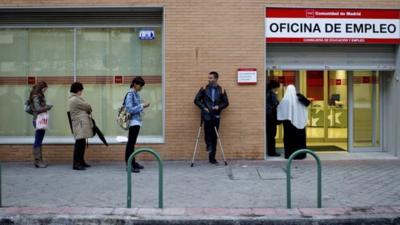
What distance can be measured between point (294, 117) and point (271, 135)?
2.78 feet

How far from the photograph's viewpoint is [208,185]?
33.7 feet

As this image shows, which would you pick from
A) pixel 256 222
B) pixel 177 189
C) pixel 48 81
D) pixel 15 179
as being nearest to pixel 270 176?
pixel 177 189

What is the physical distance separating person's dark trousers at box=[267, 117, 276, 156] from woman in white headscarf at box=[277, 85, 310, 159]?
482 millimetres

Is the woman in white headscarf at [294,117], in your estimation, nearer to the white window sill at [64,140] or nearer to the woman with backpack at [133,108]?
→ the white window sill at [64,140]

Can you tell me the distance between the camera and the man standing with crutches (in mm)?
12414

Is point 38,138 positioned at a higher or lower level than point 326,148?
higher

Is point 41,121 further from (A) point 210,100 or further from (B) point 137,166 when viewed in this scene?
(A) point 210,100

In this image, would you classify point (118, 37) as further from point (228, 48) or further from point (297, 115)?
point (297, 115)

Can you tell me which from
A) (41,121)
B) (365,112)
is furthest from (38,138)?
(365,112)

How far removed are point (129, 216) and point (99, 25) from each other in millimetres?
6467

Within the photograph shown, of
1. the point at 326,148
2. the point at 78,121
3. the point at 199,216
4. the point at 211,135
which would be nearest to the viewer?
the point at 199,216

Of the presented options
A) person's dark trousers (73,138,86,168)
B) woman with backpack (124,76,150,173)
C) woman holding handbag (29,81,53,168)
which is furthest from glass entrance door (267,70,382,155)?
woman holding handbag (29,81,53,168)

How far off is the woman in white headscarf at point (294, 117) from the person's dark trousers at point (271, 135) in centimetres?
48

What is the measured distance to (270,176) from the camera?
11.1m
